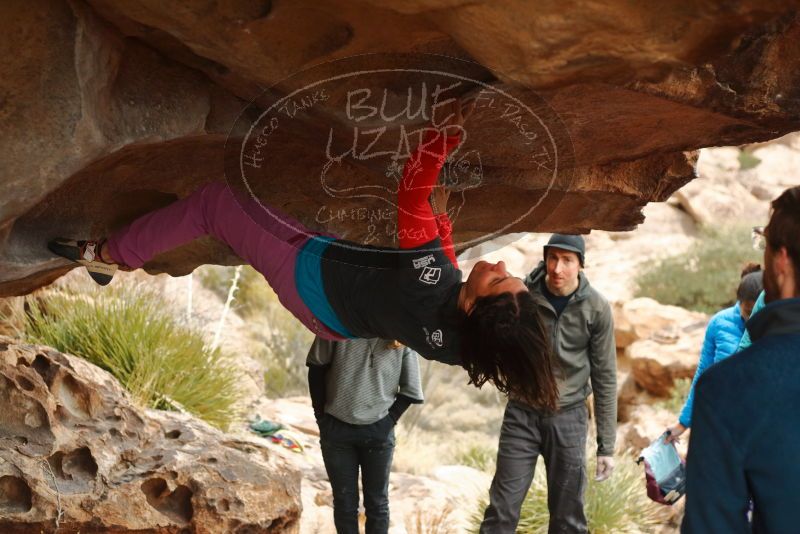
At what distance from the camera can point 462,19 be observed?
82.7 inches

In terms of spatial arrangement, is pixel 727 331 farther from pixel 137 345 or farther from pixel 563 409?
pixel 137 345

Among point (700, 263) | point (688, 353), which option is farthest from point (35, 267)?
point (700, 263)

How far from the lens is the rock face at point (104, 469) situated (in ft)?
11.8

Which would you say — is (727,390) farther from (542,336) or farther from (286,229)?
(286,229)

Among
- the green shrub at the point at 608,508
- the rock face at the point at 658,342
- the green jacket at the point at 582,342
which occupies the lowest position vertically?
the green shrub at the point at 608,508

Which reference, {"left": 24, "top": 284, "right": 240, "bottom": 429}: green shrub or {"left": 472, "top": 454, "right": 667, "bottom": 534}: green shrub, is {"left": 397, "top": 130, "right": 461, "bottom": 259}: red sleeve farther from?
{"left": 472, "top": 454, "right": 667, "bottom": 534}: green shrub

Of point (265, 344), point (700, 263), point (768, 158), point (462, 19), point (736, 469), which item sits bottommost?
point (736, 469)

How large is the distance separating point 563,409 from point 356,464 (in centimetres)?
111

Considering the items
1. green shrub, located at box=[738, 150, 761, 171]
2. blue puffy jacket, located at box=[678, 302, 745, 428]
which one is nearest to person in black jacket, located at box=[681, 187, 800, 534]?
blue puffy jacket, located at box=[678, 302, 745, 428]

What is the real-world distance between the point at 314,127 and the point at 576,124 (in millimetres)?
940

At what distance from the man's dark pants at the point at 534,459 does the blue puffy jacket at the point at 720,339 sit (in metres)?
0.54

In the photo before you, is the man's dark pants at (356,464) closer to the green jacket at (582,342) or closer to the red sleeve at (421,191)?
the green jacket at (582,342)

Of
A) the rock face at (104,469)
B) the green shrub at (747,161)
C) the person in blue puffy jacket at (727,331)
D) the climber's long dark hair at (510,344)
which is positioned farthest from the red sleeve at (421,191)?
the green shrub at (747,161)

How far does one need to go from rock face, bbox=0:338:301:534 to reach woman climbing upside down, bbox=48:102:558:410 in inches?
49.6
